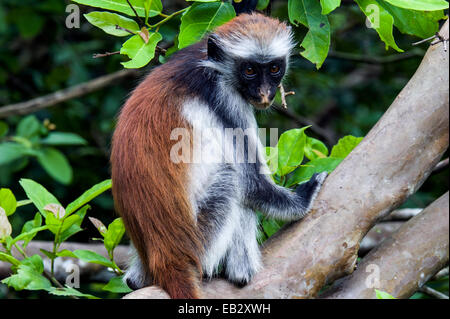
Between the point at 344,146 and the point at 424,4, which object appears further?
the point at 344,146

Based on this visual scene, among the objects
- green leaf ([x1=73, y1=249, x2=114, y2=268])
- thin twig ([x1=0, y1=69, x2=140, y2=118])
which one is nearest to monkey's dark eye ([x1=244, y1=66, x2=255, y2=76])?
green leaf ([x1=73, y1=249, x2=114, y2=268])

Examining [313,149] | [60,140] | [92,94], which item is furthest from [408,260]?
[92,94]

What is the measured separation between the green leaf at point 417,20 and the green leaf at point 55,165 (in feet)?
12.8

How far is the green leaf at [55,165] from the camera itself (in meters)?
6.64

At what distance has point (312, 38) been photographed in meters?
4.27

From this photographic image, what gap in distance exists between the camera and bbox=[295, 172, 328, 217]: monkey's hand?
4.03m

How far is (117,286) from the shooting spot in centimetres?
440

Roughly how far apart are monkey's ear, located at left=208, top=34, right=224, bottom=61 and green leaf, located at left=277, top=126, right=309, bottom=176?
0.72 m

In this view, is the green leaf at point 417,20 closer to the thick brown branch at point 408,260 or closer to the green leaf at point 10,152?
the thick brown branch at point 408,260

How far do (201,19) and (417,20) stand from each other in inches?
60.0

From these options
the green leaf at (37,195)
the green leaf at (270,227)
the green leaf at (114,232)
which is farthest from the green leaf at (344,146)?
the green leaf at (37,195)

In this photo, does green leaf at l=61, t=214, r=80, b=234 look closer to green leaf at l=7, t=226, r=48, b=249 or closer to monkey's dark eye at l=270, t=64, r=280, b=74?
green leaf at l=7, t=226, r=48, b=249

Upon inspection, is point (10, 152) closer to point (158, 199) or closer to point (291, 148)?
point (158, 199)

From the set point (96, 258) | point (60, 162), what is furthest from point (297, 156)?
point (60, 162)
